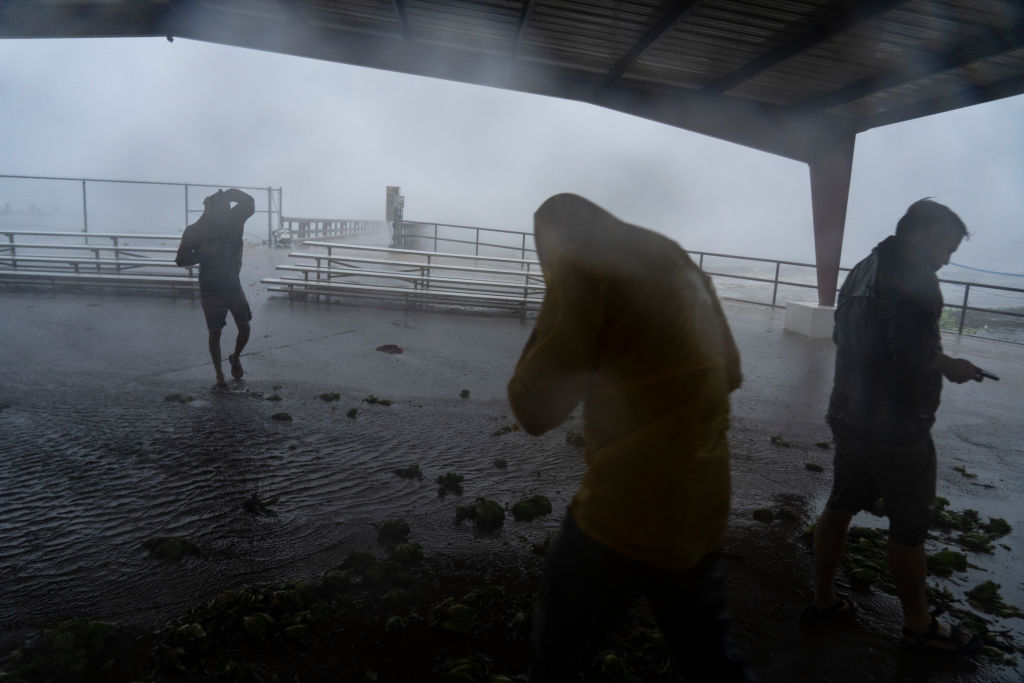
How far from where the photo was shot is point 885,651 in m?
2.85

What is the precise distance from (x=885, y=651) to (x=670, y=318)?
86.5 inches

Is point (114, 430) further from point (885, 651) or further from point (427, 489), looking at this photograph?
point (885, 651)

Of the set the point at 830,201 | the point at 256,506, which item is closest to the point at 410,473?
the point at 256,506

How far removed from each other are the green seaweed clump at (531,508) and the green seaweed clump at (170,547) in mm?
1690

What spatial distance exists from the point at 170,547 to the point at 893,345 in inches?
131

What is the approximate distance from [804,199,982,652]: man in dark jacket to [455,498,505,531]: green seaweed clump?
1.80 m

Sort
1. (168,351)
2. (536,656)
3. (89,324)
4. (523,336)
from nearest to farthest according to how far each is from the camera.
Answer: (536,656), (168,351), (89,324), (523,336)

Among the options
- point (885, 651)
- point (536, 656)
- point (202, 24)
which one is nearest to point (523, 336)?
point (202, 24)

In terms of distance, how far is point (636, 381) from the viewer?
5.32 ft

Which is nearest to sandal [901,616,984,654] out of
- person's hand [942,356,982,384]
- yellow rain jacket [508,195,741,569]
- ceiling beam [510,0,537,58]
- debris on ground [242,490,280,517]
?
person's hand [942,356,982,384]

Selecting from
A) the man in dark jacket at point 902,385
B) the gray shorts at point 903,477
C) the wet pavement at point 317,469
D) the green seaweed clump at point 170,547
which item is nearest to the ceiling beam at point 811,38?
the wet pavement at point 317,469

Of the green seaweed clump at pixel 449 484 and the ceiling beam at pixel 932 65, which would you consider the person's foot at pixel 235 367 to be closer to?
the green seaweed clump at pixel 449 484

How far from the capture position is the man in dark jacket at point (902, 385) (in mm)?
2545

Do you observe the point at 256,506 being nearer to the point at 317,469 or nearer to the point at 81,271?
the point at 317,469
